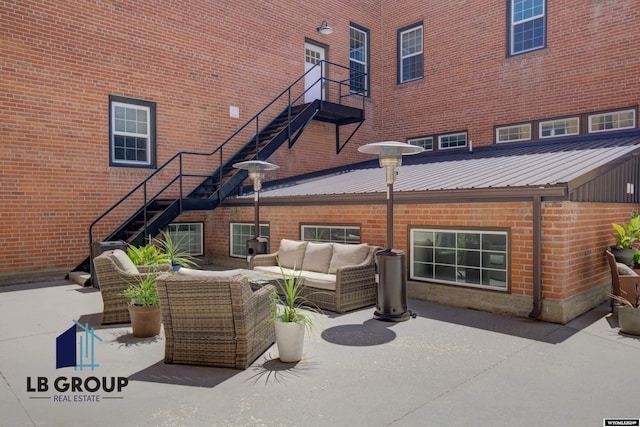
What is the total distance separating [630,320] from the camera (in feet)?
17.7

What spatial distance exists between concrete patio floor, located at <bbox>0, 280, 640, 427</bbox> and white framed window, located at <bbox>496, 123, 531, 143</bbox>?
24.2ft

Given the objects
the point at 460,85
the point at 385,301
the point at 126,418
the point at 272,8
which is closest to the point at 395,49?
the point at 460,85

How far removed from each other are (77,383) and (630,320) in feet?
20.2

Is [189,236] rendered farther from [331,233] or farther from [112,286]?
[112,286]

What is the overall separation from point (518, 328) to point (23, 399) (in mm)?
5459

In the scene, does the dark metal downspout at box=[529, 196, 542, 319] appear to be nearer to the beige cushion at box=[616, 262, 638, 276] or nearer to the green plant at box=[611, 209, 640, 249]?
the beige cushion at box=[616, 262, 638, 276]

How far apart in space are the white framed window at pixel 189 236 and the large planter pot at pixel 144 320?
650 cm

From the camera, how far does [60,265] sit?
973 cm

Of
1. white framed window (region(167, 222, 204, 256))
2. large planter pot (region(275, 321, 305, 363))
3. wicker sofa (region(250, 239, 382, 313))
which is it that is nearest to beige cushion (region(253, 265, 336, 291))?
wicker sofa (region(250, 239, 382, 313))

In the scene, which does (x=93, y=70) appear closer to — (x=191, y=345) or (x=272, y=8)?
(x=272, y=8)

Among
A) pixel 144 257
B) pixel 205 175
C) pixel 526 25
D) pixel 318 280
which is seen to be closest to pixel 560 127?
pixel 526 25

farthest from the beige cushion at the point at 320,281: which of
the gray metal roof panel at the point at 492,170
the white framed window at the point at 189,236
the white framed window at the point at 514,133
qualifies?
the white framed window at the point at 514,133

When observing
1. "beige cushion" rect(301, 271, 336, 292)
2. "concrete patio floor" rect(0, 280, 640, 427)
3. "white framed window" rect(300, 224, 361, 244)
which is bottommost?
"concrete patio floor" rect(0, 280, 640, 427)

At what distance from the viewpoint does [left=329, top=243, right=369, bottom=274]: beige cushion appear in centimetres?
725
